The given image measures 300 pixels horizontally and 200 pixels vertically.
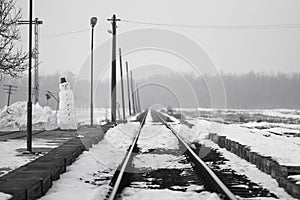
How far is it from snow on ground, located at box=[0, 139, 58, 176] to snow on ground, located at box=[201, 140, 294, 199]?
5372mm

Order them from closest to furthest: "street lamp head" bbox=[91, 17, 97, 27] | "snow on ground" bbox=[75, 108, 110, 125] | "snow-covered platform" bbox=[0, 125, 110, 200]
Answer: "snow-covered platform" bbox=[0, 125, 110, 200]
"street lamp head" bbox=[91, 17, 97, 27]
"snow on ground" bbox=[75, 108, 110, 125]

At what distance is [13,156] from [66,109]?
36.6 ft

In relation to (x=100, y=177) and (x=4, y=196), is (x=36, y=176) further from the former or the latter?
(x=100, y=177)

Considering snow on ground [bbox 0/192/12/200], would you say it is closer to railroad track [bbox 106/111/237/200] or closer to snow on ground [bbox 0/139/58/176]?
railroad track [bbox 106/111/237/200]

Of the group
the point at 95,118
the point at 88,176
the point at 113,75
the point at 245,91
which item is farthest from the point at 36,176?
the point at 245,91

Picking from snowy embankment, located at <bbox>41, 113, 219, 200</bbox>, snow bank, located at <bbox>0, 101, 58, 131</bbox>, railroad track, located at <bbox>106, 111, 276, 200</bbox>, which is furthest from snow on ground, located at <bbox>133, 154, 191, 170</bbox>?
snow bank, located at <bbox>0, 101, 58, 131</bbox>

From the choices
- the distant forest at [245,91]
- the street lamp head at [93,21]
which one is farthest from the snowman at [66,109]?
the distant forest at [245,91]

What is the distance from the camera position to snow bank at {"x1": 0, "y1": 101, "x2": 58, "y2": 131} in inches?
889

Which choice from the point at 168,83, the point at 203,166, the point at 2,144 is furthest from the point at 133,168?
the point at 168,83

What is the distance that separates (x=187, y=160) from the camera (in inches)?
464

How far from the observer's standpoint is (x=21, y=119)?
2294 centimetres

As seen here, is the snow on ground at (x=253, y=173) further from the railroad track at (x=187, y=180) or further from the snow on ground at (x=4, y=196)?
the snow on ground at (x=4, y=196)

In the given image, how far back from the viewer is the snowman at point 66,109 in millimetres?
23000

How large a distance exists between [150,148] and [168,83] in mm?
63648
